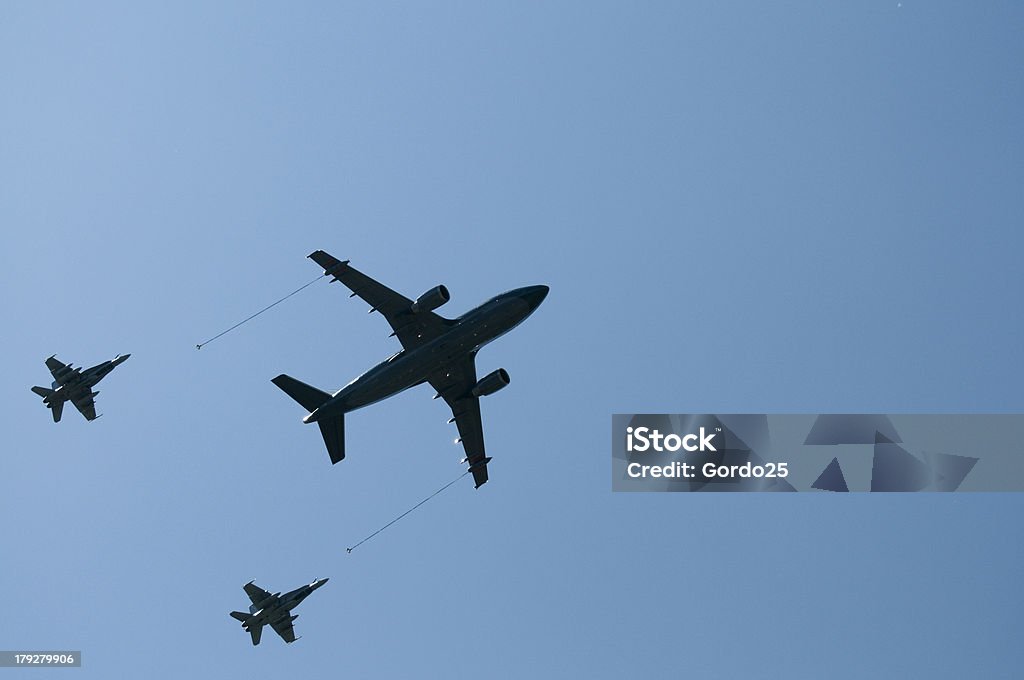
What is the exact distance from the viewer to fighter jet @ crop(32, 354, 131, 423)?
2931 inches

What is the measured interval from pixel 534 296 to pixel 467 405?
11.7m

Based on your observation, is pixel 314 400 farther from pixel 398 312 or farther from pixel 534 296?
pixel 534 296

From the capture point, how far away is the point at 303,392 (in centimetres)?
6838

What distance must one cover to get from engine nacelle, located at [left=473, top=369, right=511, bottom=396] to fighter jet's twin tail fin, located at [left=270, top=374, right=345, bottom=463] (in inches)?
309

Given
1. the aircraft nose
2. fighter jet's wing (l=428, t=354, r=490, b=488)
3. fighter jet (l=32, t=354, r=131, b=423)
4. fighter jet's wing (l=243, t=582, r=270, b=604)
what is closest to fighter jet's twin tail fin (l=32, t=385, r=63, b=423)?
fighter jet (l=32, t=354, r=131, b=423)

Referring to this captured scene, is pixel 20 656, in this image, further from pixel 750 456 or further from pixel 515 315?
pixel 750 456

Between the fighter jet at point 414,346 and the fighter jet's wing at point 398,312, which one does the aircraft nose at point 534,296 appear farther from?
the fighter jet's wing at point 398,312

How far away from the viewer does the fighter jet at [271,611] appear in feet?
237

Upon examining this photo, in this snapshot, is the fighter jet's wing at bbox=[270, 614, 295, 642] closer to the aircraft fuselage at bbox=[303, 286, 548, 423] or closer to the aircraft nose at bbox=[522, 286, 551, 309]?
the aircraft fuselage at bbox=[303, 286, 548, 423]

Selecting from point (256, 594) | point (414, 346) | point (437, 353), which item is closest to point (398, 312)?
point (414, 346)

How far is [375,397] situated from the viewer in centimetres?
6644

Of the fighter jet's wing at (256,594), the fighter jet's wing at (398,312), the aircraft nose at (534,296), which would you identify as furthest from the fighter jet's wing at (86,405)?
the aircraft nose at (534,296)

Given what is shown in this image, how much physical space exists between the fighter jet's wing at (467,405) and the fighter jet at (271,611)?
11.6 m

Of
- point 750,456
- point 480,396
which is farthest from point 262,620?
point 750,456
